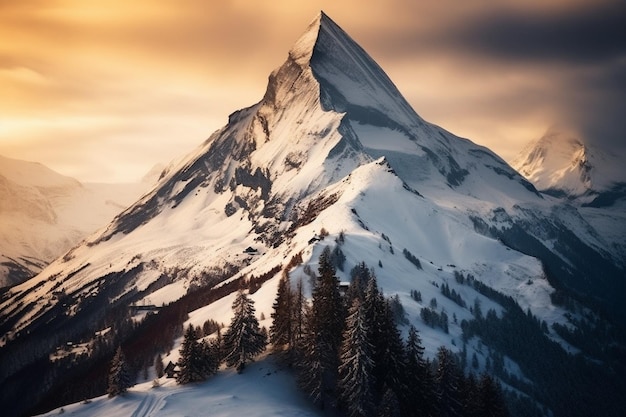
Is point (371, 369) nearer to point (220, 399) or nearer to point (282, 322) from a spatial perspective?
point (282, 322)

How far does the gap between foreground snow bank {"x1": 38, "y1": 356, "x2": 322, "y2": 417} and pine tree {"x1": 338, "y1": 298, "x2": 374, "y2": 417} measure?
6680 mm

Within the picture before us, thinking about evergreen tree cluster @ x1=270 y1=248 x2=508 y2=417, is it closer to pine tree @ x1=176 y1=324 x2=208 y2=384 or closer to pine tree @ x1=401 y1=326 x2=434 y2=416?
pine tree @ x1=401 y1=326 x2=434 y2=416

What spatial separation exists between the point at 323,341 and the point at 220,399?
54.2ft

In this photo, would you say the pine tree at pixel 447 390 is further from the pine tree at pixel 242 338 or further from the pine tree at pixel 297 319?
the pine tree at pixel 242 338

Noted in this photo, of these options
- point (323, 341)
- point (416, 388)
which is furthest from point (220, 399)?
point (416, 388)

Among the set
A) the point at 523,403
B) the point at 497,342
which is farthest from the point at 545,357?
the point at 523,403

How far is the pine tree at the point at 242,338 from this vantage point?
84000mm

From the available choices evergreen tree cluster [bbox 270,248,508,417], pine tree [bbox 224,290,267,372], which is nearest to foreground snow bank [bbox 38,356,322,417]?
pine tree [bbox 224,290,267,372]

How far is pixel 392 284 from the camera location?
5955 inches

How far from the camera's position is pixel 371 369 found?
7206 cm

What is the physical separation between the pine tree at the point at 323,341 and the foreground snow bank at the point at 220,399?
2.76m

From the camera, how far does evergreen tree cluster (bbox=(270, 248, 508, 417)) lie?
7062 cm

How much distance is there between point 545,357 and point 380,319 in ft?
387

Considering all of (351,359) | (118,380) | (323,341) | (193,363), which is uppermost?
(323,341)
